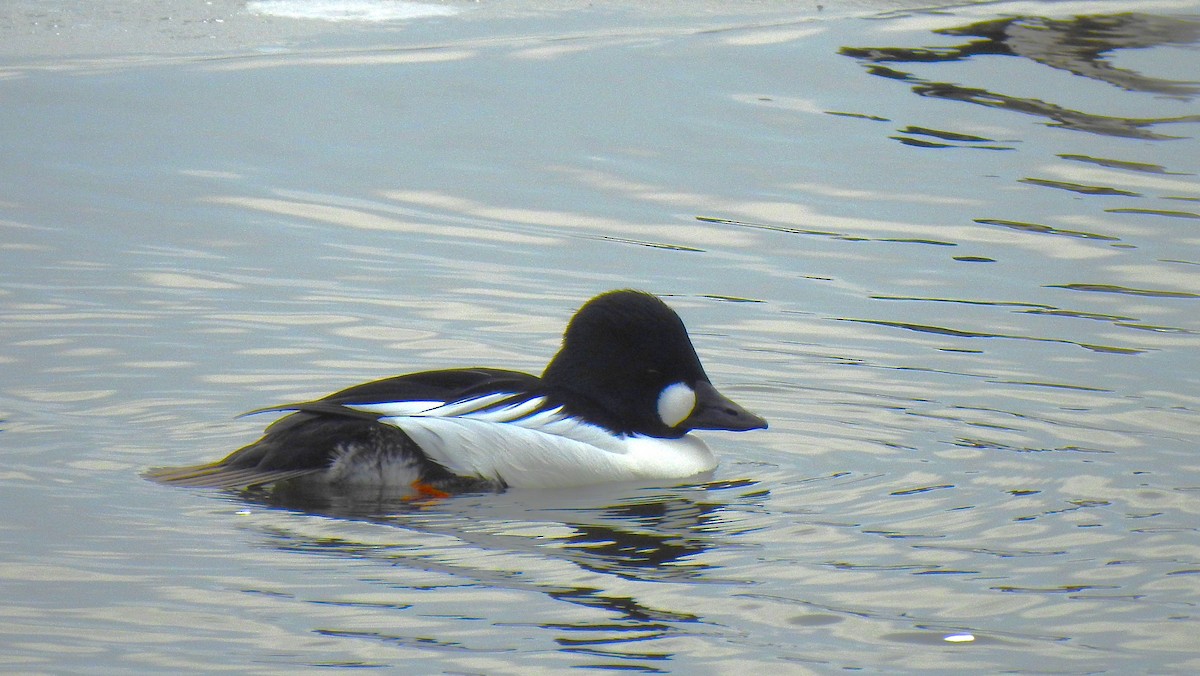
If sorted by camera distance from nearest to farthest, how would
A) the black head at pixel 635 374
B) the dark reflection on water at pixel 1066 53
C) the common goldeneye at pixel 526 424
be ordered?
the common goldeneye at pixel 526 424 < the black head at pixel 635 374 < the dark reflection on water at pixel 1066 53

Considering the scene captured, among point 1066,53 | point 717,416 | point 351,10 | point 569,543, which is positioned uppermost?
point 351,10

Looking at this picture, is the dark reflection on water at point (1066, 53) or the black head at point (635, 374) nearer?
the black head at point (635, 374)

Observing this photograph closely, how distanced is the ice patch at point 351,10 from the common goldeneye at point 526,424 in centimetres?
701

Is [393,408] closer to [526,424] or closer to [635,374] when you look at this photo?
[526,424]

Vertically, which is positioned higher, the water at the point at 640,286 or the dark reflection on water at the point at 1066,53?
the dark reflection on water at the point at 1066,53

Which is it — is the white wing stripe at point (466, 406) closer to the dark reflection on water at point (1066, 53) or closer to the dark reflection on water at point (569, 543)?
the dark reflection on water at point (569, 543)

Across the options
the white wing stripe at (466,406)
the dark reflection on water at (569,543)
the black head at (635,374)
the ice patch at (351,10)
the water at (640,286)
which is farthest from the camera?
the ice patch at (351,10)

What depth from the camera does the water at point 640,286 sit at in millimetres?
4422

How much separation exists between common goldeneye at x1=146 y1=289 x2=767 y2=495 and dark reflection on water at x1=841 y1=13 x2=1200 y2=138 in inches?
204

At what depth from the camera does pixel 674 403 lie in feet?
20.1

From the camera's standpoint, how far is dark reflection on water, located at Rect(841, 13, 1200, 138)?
11.3 meters

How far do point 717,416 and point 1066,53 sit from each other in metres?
7.65

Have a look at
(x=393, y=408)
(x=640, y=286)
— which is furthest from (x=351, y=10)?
(x=393, y=408)

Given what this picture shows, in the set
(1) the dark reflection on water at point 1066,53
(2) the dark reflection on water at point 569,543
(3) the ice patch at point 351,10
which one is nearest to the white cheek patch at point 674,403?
(2) the dark reflection on water at point 569,543
